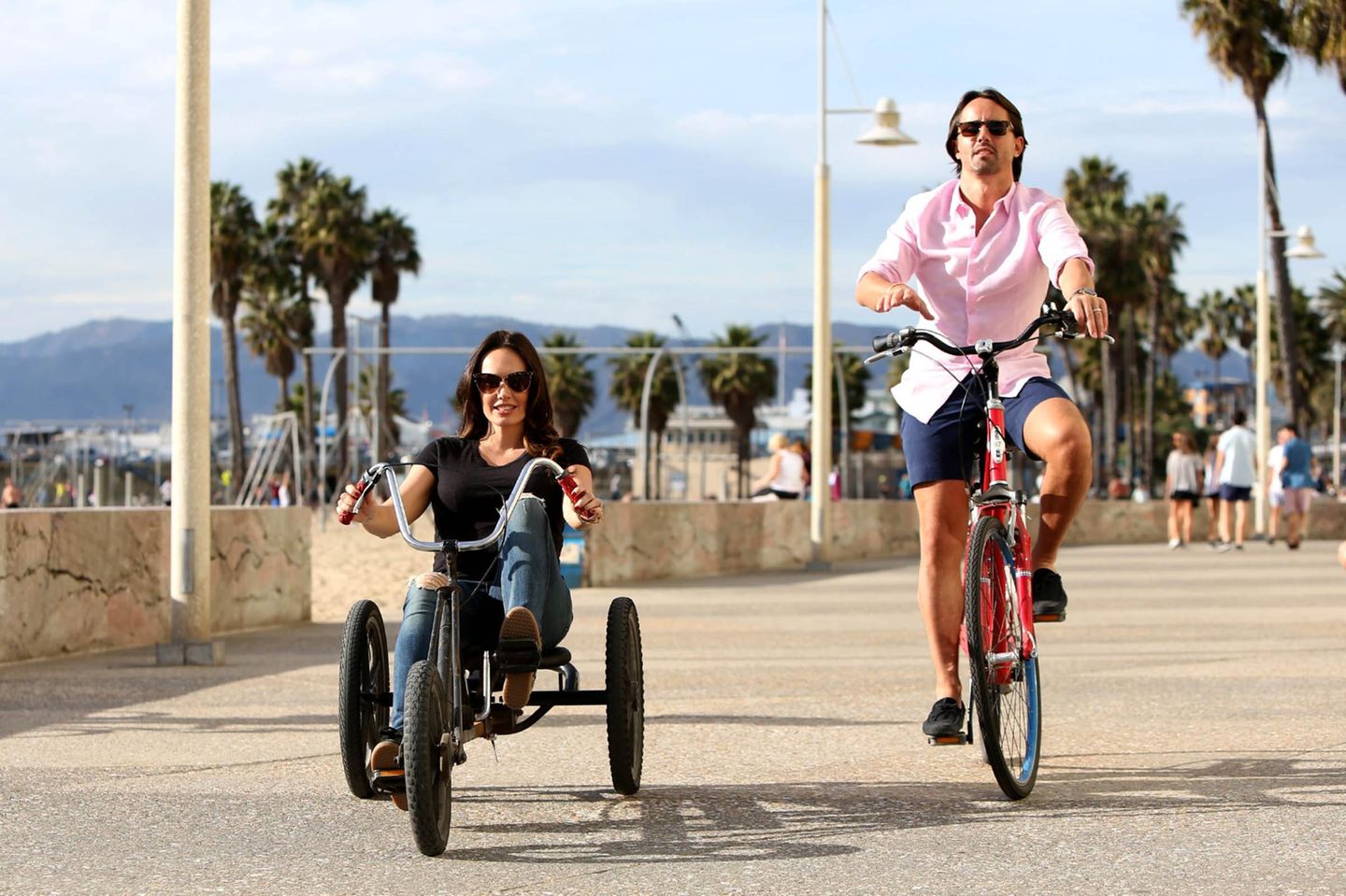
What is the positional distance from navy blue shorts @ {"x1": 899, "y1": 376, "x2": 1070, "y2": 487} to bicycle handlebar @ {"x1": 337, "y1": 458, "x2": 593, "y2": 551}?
1.12 meters

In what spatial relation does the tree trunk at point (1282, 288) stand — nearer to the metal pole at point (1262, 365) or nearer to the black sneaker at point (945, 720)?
the metal pole at point (1262, 365)

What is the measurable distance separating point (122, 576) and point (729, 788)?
6347 millimetres

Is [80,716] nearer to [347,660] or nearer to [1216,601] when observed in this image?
[347,660]

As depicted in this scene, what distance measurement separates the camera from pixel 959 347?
18.4ft

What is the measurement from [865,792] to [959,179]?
1.84m

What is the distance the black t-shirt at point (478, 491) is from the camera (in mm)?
5523

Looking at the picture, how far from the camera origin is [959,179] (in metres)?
6.00

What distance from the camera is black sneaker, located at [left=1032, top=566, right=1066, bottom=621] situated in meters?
5.54

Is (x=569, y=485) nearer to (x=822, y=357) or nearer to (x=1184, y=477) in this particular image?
(x=822, y=357)

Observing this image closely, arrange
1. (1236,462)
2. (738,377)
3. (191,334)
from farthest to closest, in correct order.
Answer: (738,377) < (1236,462) < (191,334)

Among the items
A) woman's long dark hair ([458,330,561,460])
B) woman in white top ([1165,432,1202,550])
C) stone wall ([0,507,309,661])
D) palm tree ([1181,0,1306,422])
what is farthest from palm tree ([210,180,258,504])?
woman's long dark hair ([458,330,561,460])

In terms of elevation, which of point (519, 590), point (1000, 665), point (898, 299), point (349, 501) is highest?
point (898, 299)

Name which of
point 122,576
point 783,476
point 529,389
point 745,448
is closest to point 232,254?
point 745,448

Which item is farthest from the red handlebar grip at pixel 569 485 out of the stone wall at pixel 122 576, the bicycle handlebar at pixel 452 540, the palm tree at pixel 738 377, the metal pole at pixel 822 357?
the palm tree at pixel 738 377
